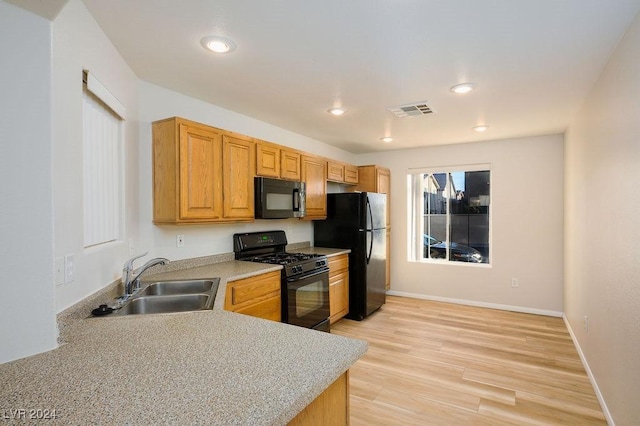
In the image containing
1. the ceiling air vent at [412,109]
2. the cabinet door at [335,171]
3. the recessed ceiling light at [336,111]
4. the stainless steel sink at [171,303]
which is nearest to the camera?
the stainless steel sink at [171,303]

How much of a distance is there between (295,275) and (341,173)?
199cm

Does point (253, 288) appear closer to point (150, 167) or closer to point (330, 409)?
point (150, 167)

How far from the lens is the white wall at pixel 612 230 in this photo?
1.76 metres

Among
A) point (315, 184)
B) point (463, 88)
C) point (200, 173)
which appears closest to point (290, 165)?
point (315, 184)

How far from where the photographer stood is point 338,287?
13.4 ft

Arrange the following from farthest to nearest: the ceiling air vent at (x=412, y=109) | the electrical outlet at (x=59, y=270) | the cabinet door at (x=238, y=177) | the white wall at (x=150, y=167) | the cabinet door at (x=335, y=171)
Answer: the cabinet door at (x=335, y=171) → the ceiling air vent at (x=412, y=109) → the cabinet door at (x=238, y=177) → the white wall at (x=150, y=167) → the electrical outlet at (x=59, y=270)

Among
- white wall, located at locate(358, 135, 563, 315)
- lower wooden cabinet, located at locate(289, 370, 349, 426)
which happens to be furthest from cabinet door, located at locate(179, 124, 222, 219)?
white wall, located at locate(358, 135, 563, 315)

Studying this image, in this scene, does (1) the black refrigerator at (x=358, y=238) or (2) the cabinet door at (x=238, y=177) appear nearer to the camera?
(2) the cabinet door at (x=238, y=177)

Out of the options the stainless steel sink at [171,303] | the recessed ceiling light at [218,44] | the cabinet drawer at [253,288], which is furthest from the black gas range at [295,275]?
the recessed ceiling light at [218,44]

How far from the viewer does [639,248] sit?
5.49 feet

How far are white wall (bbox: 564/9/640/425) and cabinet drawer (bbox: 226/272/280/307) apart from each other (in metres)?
2.38

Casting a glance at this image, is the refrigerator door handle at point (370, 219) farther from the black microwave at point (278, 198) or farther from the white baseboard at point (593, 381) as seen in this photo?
the white baseboard at point (593, 381)

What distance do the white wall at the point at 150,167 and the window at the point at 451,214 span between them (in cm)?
255

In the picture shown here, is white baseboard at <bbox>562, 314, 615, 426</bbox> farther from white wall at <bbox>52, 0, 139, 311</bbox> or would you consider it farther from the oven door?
white wall at <bbox>52, 0, 139, 311</bbox>
